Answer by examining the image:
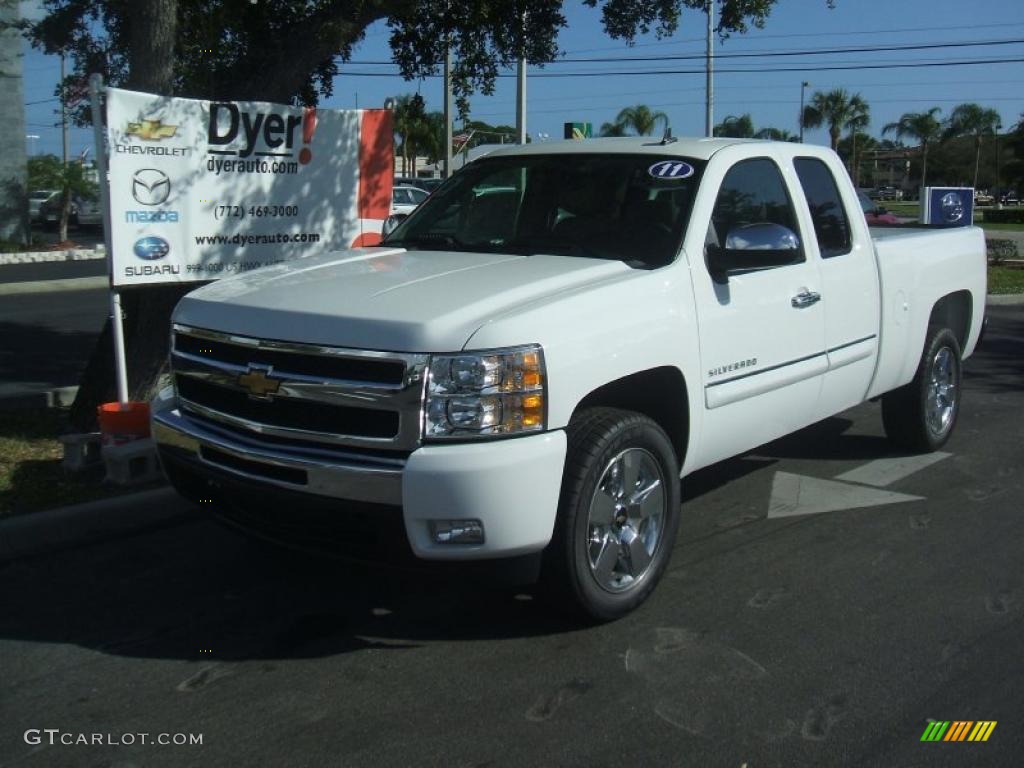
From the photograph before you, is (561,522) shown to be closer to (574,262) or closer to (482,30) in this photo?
(574,262)

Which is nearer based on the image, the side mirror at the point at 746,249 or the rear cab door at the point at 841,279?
the side mirror at the point at 746,249

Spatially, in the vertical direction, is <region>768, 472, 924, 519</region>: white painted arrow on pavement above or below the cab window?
below

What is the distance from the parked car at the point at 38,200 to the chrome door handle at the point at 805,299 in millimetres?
28610

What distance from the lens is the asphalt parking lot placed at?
141 inches

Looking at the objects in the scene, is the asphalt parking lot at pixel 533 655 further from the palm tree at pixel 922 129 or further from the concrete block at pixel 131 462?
the palm tree at pixel 922 129

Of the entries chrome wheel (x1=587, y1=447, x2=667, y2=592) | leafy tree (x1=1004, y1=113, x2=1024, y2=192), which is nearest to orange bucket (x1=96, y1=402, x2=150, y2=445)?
chrome wheel (x1=587, y1=447, x2=667, y2=592)

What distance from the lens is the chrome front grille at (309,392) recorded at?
3.89m

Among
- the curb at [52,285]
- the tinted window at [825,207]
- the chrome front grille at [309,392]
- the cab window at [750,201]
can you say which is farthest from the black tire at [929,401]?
the curb at [52,285]

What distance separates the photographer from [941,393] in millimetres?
7449

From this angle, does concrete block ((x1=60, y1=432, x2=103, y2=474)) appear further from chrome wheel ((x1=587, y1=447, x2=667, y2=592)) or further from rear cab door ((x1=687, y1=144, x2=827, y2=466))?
rear cab door ((x1=687, y1=144, x2=827, y2=466))

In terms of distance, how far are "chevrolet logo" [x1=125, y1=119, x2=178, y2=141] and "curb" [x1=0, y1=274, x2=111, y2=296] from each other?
12.6 metres

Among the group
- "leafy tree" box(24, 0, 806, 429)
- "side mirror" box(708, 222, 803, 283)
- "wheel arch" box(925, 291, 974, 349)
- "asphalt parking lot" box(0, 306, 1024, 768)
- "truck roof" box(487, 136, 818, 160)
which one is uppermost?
"leafy tree" box(24, 0, 806, 429)

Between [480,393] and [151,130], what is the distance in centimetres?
365

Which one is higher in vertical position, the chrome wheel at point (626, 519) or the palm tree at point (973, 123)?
the palm tree at point (973, 123)
